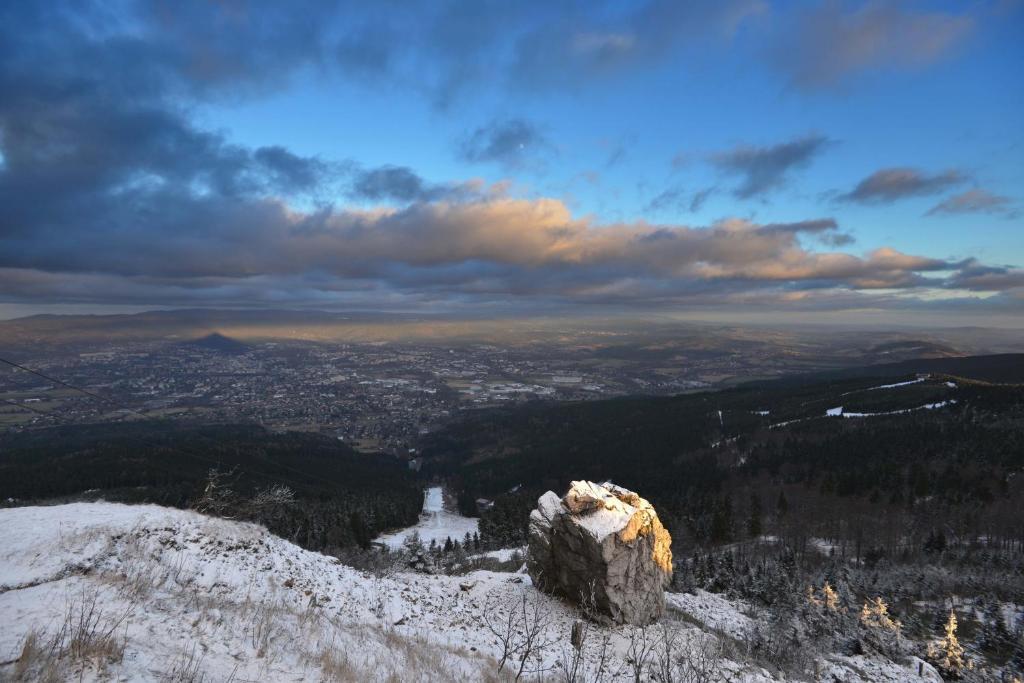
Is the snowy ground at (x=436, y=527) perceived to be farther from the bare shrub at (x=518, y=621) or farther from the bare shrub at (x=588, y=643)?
the bare shrub at (x=588, y=643)

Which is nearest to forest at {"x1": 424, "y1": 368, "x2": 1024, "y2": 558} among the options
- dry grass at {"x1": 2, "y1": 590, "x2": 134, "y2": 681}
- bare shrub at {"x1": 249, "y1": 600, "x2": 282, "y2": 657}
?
bare shrub at {"x1": 249, "y1": 600, "x2": 282, "y2": 657}

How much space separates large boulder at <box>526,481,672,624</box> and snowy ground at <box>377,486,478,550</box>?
42.1 m

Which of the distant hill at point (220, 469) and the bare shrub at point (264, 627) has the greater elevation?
the bare shrub at point (264, 627)

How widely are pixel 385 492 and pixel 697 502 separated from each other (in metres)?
59.9

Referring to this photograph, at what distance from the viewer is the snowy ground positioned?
6650 centimetres

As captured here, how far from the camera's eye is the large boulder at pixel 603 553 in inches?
850

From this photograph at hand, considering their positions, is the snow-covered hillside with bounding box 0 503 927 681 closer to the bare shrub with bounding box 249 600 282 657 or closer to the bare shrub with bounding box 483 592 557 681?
the bare shrub with bounding box 249 600 282 657

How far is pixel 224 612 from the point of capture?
433 inches

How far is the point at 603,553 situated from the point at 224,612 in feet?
52.9

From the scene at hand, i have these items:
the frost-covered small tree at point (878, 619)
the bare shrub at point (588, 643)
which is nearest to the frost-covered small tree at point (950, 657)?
the frost-covered small tree at point (878, 619)

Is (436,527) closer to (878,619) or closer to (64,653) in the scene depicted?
(878,619)

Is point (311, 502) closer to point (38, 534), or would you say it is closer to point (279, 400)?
point (38, 534)

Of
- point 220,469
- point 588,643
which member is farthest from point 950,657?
point 220,469

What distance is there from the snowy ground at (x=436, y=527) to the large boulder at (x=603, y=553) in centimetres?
4213
